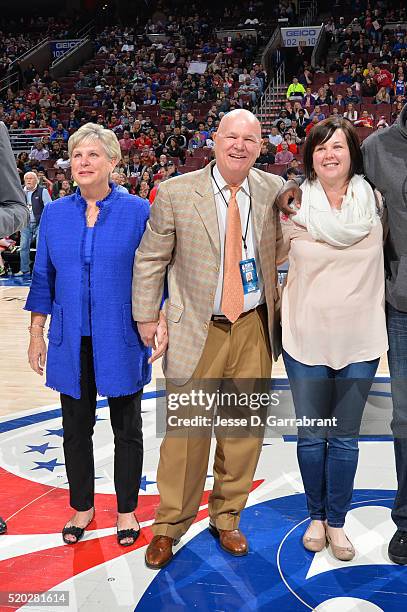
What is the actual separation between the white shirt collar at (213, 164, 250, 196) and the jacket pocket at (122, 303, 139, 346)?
0.51 meters

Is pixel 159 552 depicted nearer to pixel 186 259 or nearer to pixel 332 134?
pixel 186 259

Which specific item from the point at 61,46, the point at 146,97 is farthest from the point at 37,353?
the point at 61,46

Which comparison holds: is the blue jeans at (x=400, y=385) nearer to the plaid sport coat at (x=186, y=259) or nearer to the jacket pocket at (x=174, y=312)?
the plaid sport coat at (x=186, y=259)

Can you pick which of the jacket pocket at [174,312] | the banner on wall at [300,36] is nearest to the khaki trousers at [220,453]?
the jacket pocket at [174,312]

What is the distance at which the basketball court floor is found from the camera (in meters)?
2.37

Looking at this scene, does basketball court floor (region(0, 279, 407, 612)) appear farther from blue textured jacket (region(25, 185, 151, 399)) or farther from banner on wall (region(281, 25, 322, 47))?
banner on wall (region(281, 25, 322, 47))

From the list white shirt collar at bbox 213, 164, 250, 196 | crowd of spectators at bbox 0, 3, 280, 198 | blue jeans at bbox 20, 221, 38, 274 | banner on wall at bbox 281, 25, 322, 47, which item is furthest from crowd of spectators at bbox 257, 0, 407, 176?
white shirt collar at bbox 213, 164, 250, 196

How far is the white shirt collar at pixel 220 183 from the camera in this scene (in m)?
2.53

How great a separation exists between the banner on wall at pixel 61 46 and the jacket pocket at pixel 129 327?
20.9 meters

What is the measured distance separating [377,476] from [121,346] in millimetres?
1470

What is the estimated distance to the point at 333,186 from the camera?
2.46 m

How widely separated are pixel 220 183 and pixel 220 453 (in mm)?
973

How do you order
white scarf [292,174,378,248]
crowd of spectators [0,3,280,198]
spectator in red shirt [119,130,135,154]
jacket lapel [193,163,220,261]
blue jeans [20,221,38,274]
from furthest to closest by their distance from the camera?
1. spectator in red shirt [119,130,135,154]
2. crowd of spectators [0,3,280,198]
3. blue jeans [20,221,38,274]
4. jacket lapel [193,163,220,261]
5. white scarf [292,174,378,248]

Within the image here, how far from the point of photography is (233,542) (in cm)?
267
